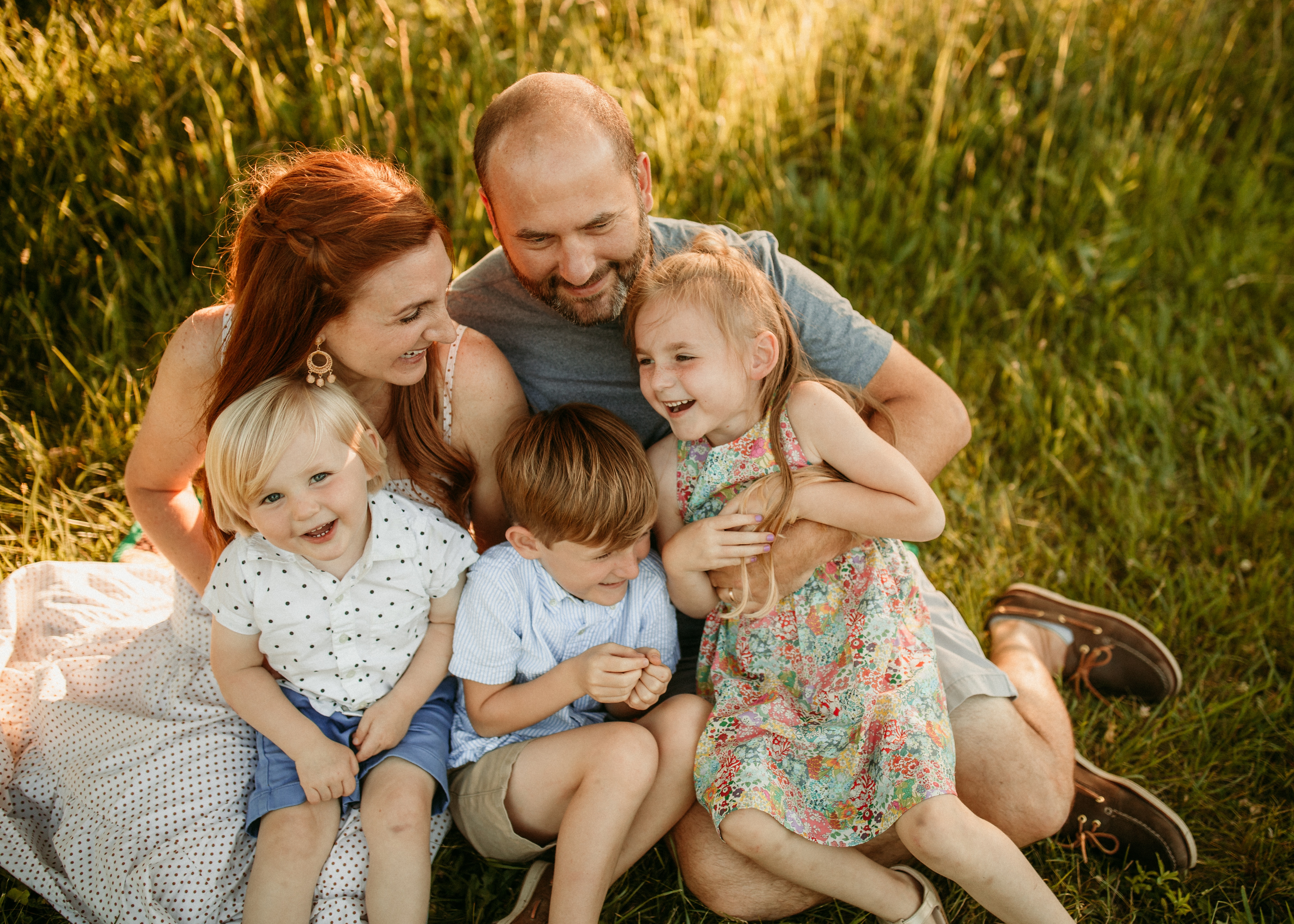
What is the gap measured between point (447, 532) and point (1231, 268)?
12.1 feet

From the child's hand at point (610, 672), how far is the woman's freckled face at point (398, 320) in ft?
2.69

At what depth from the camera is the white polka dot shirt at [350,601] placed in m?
2.20

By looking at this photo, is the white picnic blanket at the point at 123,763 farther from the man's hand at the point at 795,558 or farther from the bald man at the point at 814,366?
the man's hand at the point at 795,558

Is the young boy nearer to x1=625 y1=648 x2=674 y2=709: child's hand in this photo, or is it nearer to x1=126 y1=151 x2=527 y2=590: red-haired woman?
x1=625 y1=648 x2=674 y2=709: child's hand

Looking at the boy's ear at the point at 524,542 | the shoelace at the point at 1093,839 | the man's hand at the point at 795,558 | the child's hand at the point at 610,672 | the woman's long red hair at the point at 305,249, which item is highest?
the woman's long red hair at the point at 305,249

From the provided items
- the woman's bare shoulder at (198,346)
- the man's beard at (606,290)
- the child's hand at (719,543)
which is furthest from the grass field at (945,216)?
the man's beard at (606,290)

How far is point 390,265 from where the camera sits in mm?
2172

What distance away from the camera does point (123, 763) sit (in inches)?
90.0

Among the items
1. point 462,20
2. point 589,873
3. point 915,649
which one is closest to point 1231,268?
point 915,649

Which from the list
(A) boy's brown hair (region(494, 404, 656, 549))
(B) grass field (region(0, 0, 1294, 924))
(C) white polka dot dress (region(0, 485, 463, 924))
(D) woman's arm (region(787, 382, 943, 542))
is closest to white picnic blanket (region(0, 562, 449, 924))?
(C) white polka dot dress (region(0, 485, 463, 924))

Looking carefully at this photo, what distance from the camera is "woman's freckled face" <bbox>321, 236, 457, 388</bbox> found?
2.18 meters

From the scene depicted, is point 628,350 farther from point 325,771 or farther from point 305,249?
point 325,771

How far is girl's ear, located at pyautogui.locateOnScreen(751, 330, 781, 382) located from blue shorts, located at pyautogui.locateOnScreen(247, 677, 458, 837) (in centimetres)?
121

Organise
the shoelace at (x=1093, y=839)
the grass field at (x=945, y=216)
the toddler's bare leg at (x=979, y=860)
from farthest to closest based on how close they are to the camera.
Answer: the grass field at (x=945, y=216) < the shoelace at (x=1093, y=839) < the toddler's bare leg at (x=979, y=860)
